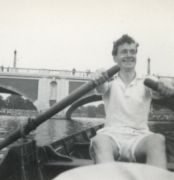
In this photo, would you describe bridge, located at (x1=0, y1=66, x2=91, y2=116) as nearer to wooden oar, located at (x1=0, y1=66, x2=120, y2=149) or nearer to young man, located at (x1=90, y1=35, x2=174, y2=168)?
wooden oar, located at (x1=0, y1=66, x2=120, y2=149)

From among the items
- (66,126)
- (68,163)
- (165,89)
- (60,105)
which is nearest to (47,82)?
(66,126)

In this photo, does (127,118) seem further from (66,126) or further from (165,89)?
(66,126)

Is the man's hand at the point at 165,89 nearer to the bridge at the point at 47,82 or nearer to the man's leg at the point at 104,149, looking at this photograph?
the man's leg at the point at 104,149

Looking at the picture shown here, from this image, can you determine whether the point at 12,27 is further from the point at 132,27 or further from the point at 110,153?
the point at 110,153

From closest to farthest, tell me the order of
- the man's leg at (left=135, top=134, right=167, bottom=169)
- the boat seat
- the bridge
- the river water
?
the man's leg at (left=135, top=134, right=167, bottom=169) < the boat seat < the bridge < the river water

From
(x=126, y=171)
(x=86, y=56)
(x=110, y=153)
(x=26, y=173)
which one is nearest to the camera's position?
(x=126, y=171)

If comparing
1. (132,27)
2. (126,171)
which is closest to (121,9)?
(132,27)

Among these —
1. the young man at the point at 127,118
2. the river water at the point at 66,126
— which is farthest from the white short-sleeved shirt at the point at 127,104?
the river water at the point at 66,126

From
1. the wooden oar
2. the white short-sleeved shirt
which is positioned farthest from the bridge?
the white short-sleeved shirt
